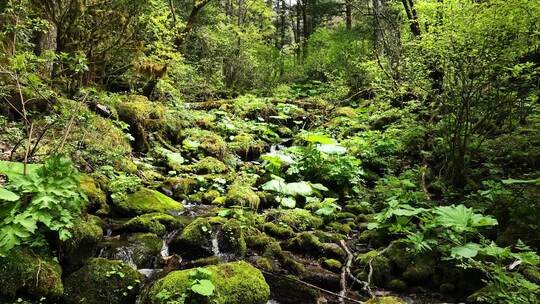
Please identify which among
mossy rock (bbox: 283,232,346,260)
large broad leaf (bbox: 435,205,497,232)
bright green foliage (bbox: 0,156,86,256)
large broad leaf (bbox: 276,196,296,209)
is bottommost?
mossy rock (bbox: 283,232,346,260)

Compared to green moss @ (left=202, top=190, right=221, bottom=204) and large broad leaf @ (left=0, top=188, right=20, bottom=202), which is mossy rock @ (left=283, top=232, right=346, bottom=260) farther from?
large broad leaf @ (left=0, top=188, right=20, bottom=202)

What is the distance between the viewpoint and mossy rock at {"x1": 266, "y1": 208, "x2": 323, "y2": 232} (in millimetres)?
6344

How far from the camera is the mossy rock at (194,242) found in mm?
4867

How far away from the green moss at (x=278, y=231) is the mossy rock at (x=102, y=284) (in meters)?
2.55

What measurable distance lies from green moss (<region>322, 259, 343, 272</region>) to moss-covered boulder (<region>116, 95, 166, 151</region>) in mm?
5484

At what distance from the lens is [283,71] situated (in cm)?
2234

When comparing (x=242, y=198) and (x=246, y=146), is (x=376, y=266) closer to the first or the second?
(x=242, y=198)

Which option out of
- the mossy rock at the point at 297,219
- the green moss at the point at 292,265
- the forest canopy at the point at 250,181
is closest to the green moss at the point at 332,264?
the forest canopy at the point at 250,181

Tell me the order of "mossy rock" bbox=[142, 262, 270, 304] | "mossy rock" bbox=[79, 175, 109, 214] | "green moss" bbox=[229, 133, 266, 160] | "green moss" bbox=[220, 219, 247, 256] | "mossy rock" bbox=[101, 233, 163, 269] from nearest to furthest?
"mossy rock" bbox=[142, 262, 270, 304] → "mossy rock" bbox=[101, 233, 163, 269] → "green moss" bbox=[220, 219, 247, 256] → "mossy rock" bbox=[79, 175, 109, 214] → "green moss" bbox=[229, 133, 266, 160]

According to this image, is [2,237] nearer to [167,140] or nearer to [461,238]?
[461,238]

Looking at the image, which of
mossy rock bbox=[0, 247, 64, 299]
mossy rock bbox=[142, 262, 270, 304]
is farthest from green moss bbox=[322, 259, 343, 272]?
mossy rock bbox=[0, 247, 64, 299]

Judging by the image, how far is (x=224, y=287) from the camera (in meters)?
3.72

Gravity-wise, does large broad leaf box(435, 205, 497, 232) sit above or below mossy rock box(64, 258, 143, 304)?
above

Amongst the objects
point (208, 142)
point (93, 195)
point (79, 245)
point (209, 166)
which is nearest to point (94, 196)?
point (93, 195)
